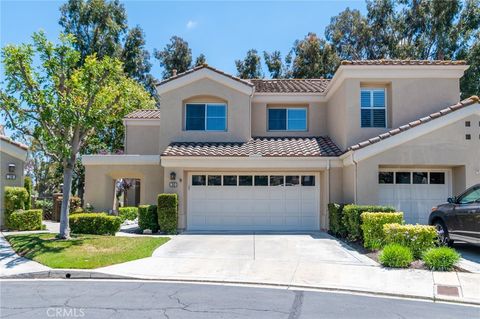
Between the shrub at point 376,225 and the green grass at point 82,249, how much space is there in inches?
253

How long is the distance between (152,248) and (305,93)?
1080 cm

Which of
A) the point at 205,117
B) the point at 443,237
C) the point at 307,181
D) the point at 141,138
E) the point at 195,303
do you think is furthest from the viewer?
the point at 141,138

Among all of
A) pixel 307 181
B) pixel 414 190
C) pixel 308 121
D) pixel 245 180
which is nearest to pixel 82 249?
pixel 245 180

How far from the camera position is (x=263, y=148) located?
18422 millimetres

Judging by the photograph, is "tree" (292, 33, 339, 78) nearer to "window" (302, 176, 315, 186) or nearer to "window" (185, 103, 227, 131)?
"window" (185, 103, 227, 131)

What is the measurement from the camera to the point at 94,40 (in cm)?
Answer: 3512

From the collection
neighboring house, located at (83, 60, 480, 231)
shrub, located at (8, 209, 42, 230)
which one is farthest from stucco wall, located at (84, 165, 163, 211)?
shrub, located at (8, 209, 42, 230)

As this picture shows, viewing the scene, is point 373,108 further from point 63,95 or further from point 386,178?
point 63,95

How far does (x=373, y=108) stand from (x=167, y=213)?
30.5ft

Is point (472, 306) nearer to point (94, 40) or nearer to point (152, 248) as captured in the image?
point (152, 248)

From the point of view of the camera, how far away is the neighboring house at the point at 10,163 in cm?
1794

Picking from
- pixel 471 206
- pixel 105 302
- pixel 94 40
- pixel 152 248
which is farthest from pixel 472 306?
pixel 94 40

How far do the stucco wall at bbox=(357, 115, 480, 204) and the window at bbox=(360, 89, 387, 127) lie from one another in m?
2.43

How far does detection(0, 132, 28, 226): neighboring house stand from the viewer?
1794 cm
